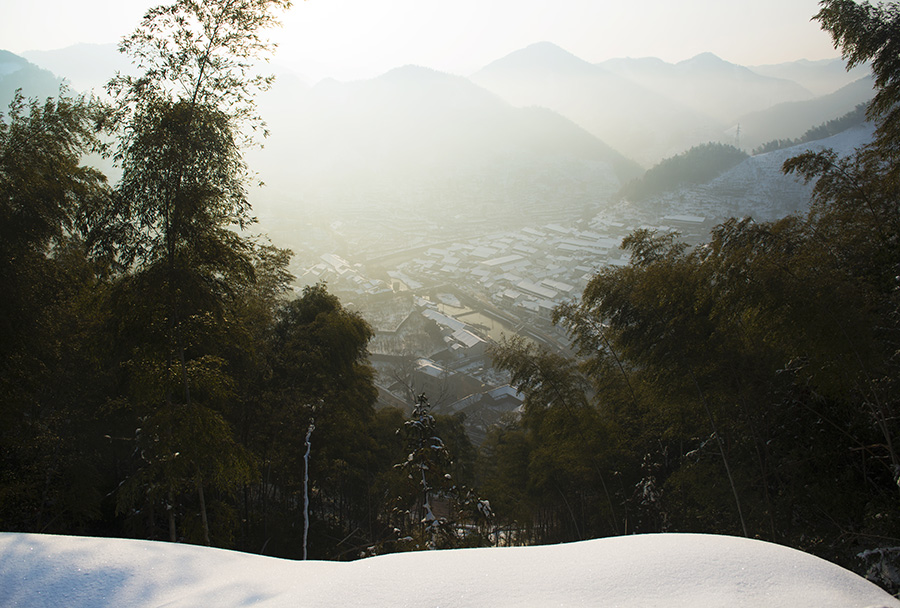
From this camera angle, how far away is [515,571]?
134 centimetres

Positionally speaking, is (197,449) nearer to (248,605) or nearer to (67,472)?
(248,605)

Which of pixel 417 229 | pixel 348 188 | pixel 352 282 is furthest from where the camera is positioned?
pixel 348 188

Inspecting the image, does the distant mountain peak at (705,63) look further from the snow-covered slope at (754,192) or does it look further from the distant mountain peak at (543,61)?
the snow-covered slope at (754,192)

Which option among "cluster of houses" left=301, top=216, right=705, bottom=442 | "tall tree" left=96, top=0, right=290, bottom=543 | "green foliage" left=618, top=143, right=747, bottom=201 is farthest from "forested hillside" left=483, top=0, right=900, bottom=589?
"green foliage" left=618, top=143, right=747, bottom=201

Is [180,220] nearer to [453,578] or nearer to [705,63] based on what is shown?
[453,578]

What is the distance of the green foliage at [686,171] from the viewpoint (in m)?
29.9

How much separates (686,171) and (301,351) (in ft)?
106

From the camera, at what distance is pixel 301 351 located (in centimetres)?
472

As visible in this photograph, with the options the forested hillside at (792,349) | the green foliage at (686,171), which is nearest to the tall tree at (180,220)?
the forested hillside at (792,349)

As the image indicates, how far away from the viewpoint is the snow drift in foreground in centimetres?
117

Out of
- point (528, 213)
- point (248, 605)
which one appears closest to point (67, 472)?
point (248, 605)

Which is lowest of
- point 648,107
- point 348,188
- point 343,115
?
point 348,188

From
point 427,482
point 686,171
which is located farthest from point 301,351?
point 686,171

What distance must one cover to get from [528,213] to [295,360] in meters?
29.0
